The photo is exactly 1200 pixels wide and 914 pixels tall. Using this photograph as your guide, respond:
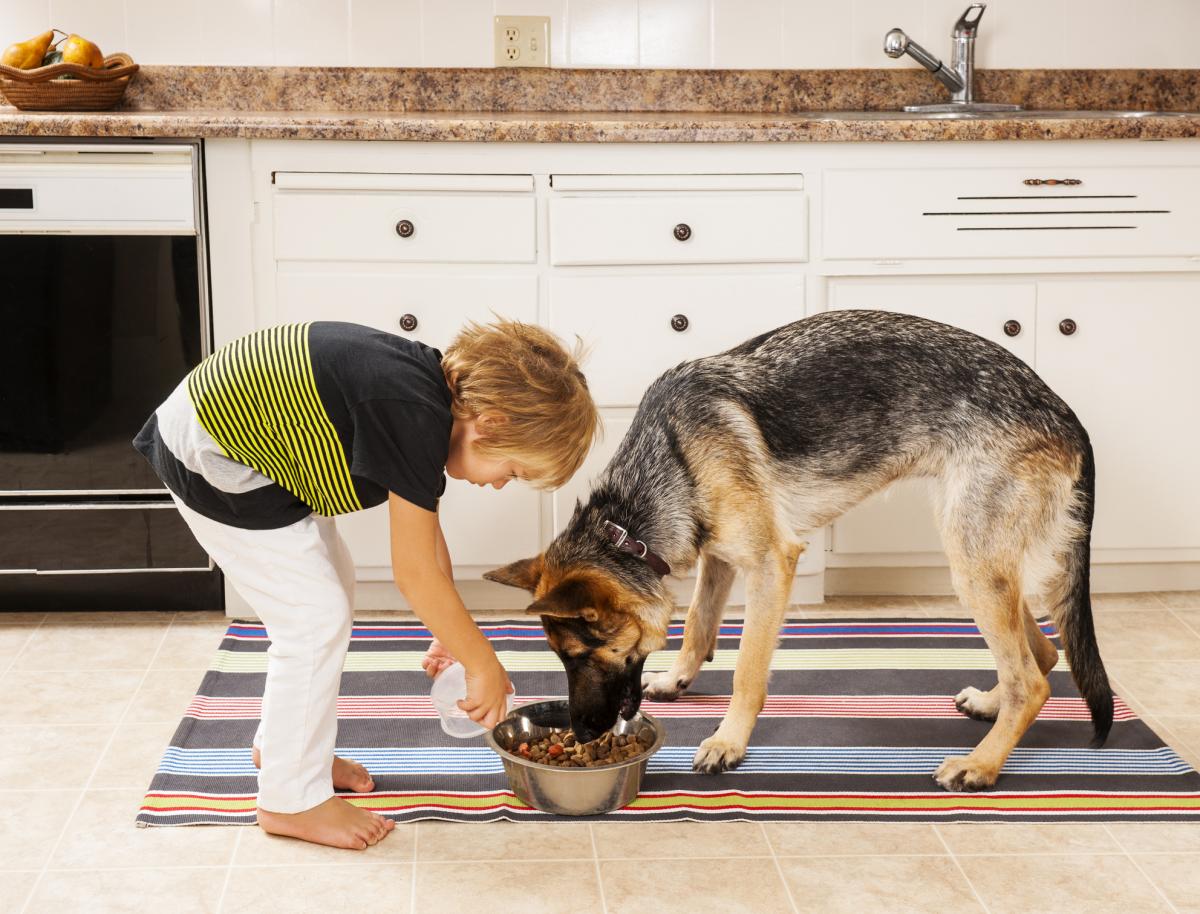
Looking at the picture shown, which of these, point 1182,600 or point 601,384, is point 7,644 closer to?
point 601,384

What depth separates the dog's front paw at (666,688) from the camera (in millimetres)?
2791

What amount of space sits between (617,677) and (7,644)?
1.64 metres

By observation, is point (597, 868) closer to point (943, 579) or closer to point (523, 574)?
point (523, 574)

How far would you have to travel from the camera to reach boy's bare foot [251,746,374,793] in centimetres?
238

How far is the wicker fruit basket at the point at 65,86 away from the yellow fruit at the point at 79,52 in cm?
4

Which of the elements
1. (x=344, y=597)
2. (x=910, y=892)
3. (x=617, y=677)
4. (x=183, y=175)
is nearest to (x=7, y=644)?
(x=183, y=175)

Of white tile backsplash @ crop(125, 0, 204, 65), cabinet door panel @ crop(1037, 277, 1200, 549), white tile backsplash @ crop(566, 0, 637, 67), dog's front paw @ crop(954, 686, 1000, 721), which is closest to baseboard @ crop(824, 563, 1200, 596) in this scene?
cabinet door panel @ crop(1037, 277, 1200, 549)

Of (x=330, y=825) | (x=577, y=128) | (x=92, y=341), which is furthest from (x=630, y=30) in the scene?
(x=330, y=825)

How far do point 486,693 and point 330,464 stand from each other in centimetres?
42

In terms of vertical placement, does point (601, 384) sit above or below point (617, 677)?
above

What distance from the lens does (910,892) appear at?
207cm

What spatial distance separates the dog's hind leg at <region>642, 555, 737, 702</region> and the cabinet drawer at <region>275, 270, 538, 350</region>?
819mm

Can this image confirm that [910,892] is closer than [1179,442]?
Yes

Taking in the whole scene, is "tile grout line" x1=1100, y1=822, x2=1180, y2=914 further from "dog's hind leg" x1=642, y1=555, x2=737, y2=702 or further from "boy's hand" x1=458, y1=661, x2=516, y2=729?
"boy's hand" x1=458, y1=661, x2=516, y2=729
